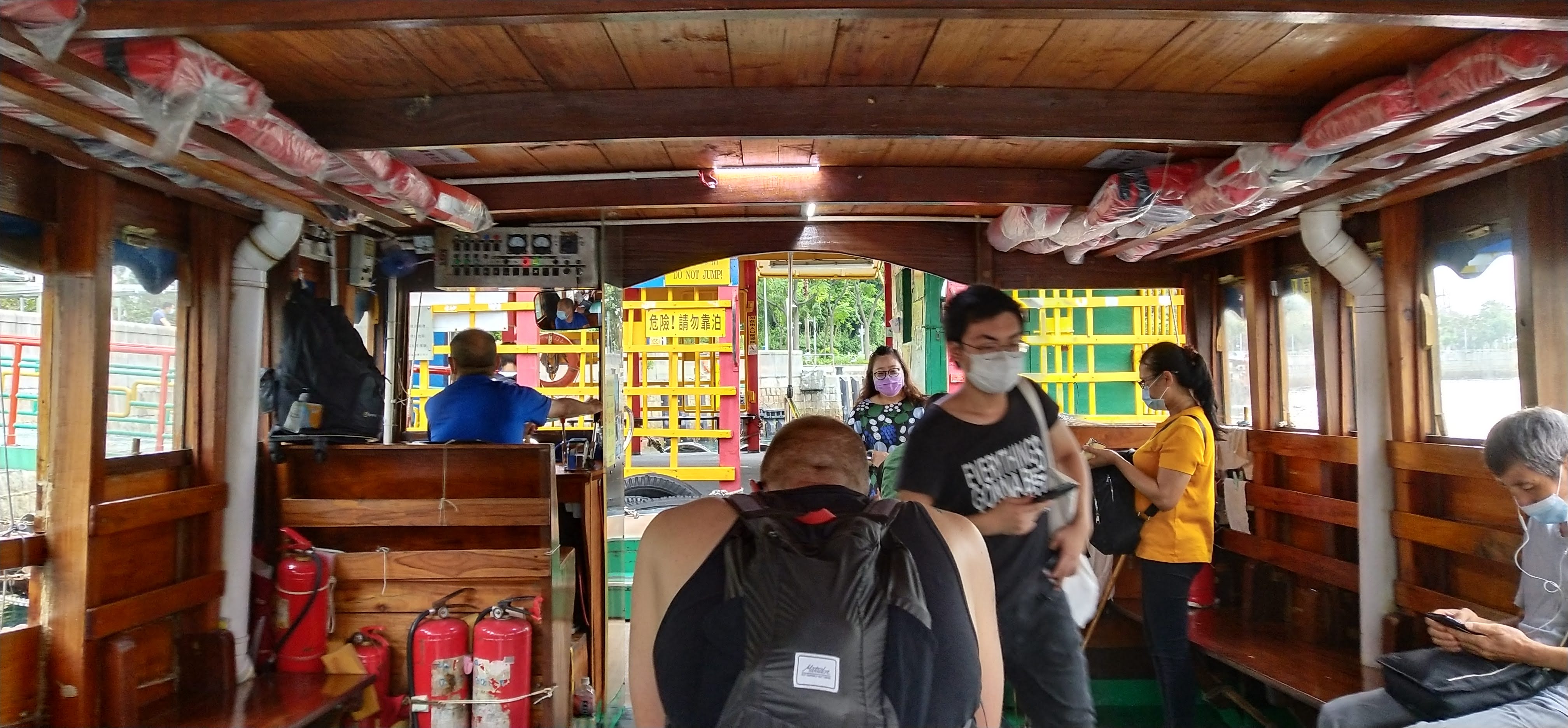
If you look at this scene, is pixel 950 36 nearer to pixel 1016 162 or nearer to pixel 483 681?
pixel 1016 162

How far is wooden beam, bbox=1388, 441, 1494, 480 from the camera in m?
3.28

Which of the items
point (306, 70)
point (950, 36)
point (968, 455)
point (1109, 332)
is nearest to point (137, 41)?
point (306, 70)

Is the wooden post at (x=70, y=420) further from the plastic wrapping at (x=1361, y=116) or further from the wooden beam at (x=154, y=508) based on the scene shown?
the plastic wrapping at (x=1361, y=116)

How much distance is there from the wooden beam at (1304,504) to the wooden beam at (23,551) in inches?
207

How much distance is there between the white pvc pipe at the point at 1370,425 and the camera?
3.72 meters

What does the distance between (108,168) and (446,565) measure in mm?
2012

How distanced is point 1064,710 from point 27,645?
333 cm

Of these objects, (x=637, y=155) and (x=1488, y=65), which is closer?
(x=1488, y=65)

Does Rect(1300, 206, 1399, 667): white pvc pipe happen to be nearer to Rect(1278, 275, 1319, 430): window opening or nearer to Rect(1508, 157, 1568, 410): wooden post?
Rect(1508, 157, 1568, 410): wooden post

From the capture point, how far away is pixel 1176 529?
3502mm

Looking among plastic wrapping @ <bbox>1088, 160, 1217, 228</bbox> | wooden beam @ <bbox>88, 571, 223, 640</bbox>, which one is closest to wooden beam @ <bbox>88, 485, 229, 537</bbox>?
wooden beam @ <bbox>88, 571, 223, 640</bbox>

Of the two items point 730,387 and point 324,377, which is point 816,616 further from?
point 730,387

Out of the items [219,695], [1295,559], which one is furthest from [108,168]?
[1295,559]

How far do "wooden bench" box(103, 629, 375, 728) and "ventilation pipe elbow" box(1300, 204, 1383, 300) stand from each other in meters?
4.57
